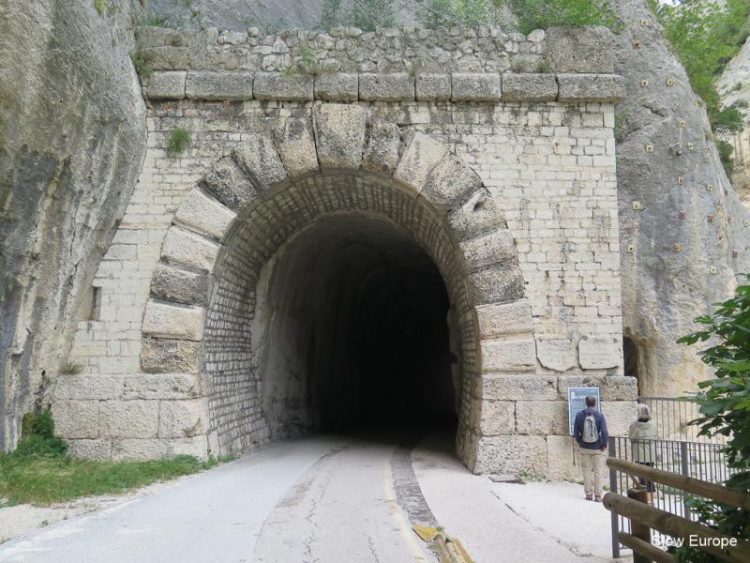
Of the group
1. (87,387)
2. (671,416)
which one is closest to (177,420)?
(87,387)

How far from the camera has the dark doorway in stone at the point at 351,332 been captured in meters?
11.5

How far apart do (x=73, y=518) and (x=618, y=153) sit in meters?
10.1

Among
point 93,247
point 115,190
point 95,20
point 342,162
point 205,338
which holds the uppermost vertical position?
point 95,20

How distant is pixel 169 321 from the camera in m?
8.28

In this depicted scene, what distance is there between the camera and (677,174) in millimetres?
10789

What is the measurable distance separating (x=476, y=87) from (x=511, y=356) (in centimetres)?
382

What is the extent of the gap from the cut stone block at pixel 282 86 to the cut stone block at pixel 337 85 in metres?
0.13

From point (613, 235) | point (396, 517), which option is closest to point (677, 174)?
point (613, 235)

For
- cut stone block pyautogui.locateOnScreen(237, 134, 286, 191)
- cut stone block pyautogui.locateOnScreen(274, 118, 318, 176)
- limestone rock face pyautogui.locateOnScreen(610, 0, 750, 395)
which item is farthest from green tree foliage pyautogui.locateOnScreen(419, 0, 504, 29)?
cut stone block pyautogui.locateOnScreen(237, 134, 286, 191)

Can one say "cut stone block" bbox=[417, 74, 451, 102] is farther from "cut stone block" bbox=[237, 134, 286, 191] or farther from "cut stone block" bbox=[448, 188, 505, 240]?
"cut stone block" bbox=[237, 134, 286, 191]

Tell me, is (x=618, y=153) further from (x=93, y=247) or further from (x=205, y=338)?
(x=93, y=247)

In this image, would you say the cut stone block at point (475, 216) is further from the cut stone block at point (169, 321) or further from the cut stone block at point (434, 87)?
the cut stone block at point (169, 321)

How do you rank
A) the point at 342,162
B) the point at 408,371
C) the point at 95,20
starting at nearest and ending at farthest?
the point at 95,20, the point at 342,162, the point at 408,371

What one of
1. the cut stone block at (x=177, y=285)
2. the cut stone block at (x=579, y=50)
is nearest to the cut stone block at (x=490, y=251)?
the cut stone block at (x=579, y=50)
